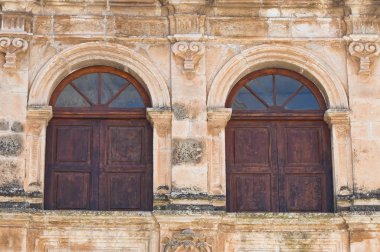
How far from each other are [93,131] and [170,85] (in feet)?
4.10

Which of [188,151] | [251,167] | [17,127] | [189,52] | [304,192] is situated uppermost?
[189,52]

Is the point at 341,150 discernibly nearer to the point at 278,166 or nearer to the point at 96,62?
the point at 278,166

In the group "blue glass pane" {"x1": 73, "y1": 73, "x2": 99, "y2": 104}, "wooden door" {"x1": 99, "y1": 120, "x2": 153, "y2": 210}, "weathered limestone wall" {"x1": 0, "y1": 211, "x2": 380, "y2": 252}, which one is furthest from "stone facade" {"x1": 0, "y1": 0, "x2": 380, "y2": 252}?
"wooden door" {"x1": 99, "y1": 120, "x2": 153, "y2": 210}

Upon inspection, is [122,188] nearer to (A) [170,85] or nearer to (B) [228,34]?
(A) [170,85]

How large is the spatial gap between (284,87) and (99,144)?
274 cm

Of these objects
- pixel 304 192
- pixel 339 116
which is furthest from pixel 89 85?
pixel 339 116

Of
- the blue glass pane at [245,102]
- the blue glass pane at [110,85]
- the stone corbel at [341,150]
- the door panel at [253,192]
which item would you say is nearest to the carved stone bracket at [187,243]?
the door panel at [253,192]

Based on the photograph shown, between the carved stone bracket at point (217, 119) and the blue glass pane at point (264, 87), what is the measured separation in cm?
67

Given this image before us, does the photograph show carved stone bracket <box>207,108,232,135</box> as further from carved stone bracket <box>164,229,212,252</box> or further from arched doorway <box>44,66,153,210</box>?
carved stone bracket <box>164,229,212,252</box>

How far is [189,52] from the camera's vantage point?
1231 centimetres

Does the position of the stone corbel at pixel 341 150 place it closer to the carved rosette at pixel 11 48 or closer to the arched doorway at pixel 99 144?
the arched doorway at pixel 99 144

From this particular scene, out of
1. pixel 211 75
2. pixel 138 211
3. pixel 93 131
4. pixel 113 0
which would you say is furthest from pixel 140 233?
pixel 113 0

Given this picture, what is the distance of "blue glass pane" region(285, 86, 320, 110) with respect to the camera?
41.4ft

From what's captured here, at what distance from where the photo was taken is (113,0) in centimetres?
1252
